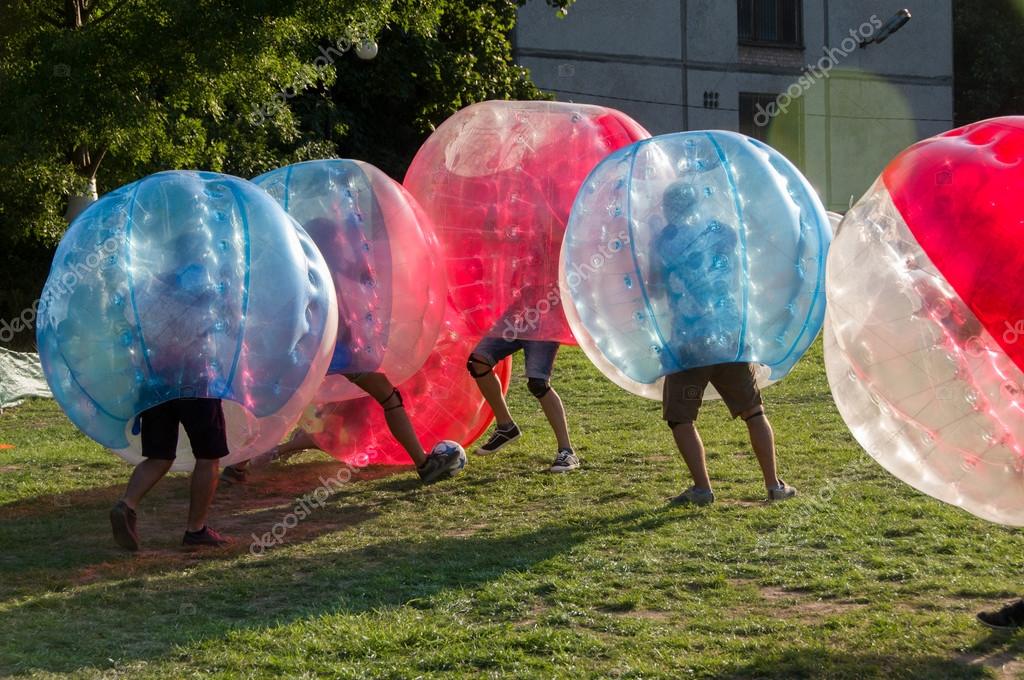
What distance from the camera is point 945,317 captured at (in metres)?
4.36

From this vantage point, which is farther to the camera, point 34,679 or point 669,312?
point 669,312

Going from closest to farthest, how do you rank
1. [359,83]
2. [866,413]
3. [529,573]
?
[866,413] → [529,573] → [359,83]

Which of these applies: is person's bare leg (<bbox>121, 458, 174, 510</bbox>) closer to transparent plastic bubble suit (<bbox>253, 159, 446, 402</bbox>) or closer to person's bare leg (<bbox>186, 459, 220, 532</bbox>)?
person's bare leg (<bbox>186, 459, 220, 532</bbox>)

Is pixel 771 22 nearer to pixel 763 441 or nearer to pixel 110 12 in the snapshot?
pixel 110 12

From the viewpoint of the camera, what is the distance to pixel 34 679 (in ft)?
14.0

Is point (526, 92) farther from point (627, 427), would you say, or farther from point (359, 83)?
point (627, 427)

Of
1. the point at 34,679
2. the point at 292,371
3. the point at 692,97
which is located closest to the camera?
the point at 34,679

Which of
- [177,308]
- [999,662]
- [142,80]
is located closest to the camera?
[999,662]

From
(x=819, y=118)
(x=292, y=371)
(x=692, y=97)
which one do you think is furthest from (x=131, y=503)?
(x=819, y=118)

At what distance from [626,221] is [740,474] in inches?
82.7

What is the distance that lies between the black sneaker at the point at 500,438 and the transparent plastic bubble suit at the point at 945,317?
12.3 ft

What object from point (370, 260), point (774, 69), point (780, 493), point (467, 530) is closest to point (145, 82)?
point (370, 260)

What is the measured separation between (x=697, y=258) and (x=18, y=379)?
8.79 meters

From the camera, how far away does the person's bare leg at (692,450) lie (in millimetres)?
6672
